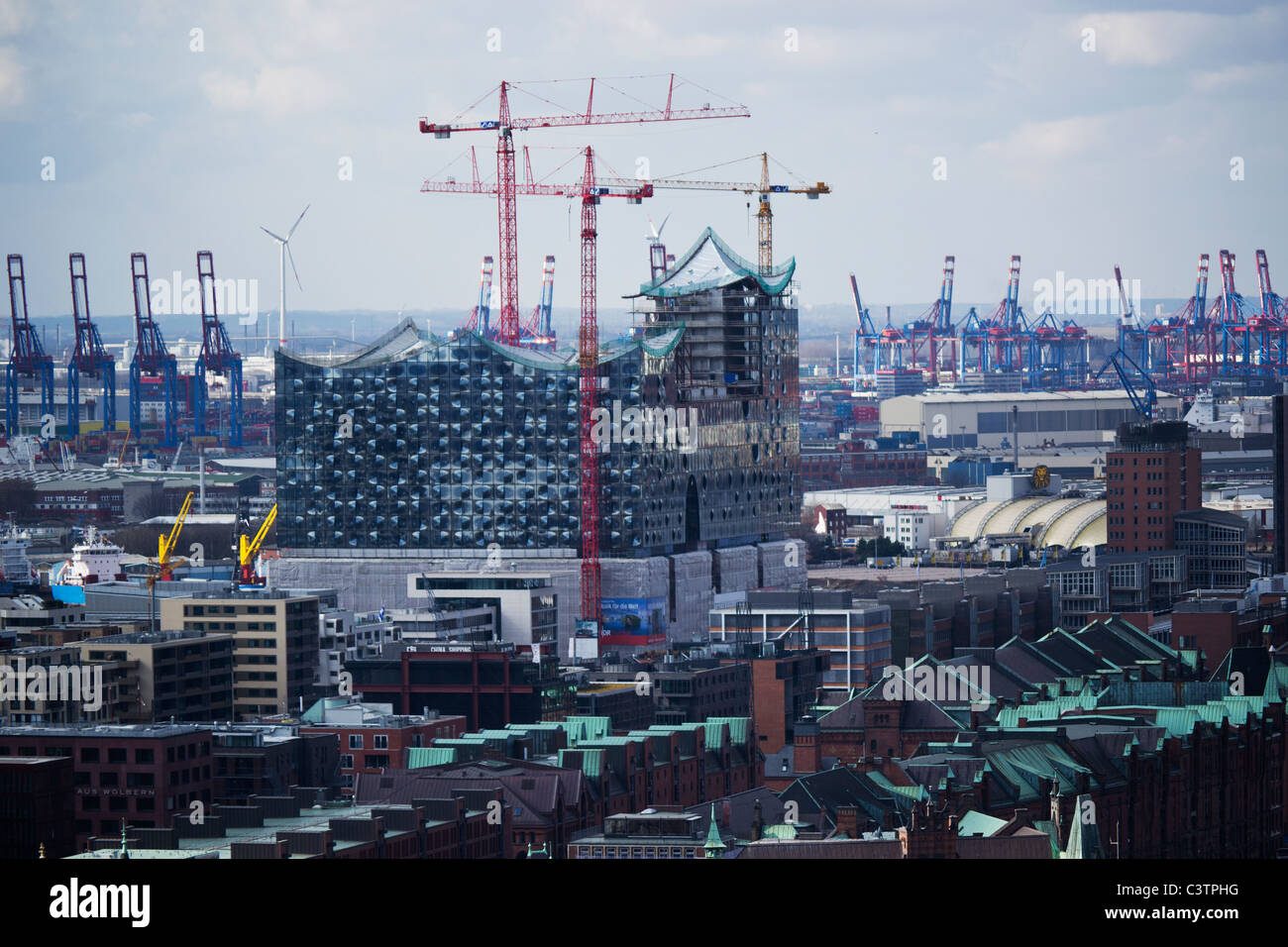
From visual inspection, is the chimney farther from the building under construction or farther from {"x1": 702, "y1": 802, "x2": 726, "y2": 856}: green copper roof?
the building under construction

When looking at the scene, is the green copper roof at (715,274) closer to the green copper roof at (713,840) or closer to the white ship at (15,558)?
the white ship at (15,558)

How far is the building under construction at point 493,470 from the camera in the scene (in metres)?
107

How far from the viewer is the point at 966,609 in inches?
3669

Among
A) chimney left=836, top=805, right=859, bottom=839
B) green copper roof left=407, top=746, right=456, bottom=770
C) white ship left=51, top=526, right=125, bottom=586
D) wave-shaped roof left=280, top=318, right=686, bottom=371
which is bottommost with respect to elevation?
green copper roof left=407, top=746, right=456, bottom=770

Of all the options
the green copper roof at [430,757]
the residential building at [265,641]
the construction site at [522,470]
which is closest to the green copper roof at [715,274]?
the construction site at [522,470]

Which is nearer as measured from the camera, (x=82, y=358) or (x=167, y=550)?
(x=167, y=550)

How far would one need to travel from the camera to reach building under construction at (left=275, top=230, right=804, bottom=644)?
352 ft

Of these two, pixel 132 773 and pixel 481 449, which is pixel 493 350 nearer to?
pixel 481 449

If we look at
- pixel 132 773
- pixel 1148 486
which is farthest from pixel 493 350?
pixel 132 773

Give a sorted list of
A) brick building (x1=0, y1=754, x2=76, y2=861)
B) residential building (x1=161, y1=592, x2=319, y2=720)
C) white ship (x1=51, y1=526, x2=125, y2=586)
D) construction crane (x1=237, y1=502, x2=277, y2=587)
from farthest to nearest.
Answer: white ship (x1=51, y1=526, x2=125, y2=586) < construction crane (x1=237, y1=502, x2=277, y2=587) < residential building (x1=161, y1=592, x2=319, y2=720) < brick building (x1=0, y1=754, x2=76, y2=861)

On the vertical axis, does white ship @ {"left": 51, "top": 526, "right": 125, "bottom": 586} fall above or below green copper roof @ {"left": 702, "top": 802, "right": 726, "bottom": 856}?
above

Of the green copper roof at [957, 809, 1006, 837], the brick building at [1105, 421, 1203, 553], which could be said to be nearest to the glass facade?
the brick building at [1105, 421, 1203, 553]

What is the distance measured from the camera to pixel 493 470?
109 meters

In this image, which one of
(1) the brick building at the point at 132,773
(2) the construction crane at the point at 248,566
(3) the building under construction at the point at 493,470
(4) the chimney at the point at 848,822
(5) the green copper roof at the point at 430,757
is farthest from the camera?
(3) the building under construction at the point at 493,470
